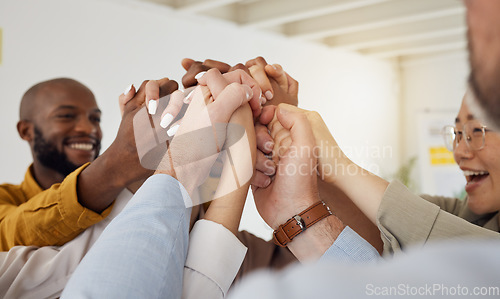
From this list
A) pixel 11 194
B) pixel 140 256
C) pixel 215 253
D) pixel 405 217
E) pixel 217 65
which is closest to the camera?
pixel 140 256

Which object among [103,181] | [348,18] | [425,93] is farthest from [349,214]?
[425,93]

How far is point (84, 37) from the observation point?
3.45 metres

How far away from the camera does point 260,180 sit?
90cm

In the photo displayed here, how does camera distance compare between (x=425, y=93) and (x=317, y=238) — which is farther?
(x=425, y=93)

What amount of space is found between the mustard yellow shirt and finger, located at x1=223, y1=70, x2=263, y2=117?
387mm

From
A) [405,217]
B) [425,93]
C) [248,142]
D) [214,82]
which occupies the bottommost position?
[425,93]

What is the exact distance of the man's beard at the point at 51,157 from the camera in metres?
1.76

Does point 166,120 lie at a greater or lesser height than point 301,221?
greater

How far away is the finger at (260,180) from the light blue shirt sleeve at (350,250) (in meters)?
0.20

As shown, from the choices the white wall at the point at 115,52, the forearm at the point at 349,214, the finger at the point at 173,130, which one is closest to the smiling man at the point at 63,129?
the white wall at the point at 115,52

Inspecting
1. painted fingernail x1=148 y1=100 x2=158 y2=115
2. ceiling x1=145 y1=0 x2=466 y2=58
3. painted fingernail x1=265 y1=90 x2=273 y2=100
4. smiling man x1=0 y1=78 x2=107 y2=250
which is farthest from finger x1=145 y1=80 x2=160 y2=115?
ceiling x1=145 y1=0 x2=466 y2=58

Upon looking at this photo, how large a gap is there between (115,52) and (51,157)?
78.6 inches

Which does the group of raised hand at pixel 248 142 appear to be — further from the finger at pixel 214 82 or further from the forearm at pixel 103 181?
the forearm at pixel 103 181

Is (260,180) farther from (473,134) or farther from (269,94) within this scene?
(473,134)
